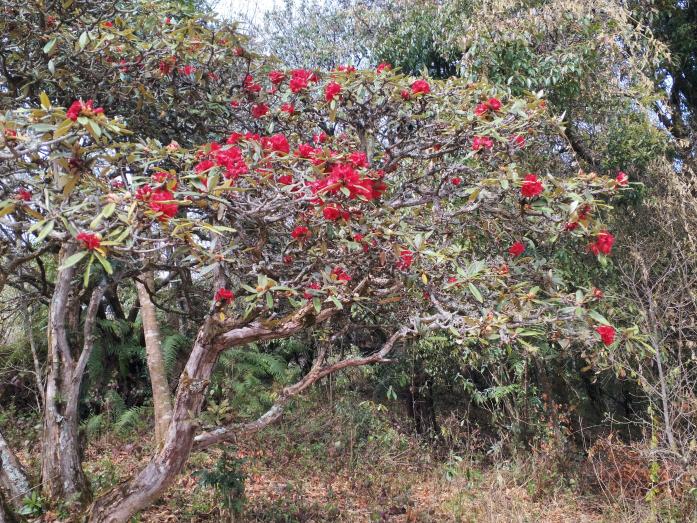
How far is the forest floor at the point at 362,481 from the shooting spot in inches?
163

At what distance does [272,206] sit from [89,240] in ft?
2.65

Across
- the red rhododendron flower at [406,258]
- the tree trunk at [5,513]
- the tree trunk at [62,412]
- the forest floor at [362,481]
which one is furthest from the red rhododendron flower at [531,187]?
the tree trunk at [5,513]

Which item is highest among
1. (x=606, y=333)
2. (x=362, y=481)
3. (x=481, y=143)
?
(x=481, y=143)

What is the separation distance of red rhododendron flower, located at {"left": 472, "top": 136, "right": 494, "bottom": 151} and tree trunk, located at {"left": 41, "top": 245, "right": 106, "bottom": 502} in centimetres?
230

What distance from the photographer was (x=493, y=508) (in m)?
4.09

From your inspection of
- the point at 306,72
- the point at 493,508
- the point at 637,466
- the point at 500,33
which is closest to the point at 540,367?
the point at 637,466

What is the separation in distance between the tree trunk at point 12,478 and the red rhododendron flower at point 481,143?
121 inches

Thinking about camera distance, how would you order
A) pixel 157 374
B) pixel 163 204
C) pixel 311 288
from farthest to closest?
pixel 157 374 → pixel 311 288 → pixel 163 204

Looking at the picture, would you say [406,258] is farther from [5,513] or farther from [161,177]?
[5,513]

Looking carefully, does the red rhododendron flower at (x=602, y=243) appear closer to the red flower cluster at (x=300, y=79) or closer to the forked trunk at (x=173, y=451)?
the red flower cluster at (x=300, y=79)

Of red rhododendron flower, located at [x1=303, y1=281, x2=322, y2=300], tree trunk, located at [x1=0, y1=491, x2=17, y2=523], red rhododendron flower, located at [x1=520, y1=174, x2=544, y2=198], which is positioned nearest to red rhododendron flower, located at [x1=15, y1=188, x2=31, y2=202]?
red rhododendron flower, located at [x1=303, y1=281, x2=322, y2=300]

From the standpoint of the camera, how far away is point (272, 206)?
2432 mm

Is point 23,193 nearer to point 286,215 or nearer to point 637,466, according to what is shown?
point 286,215

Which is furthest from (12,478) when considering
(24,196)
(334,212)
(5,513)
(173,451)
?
(334,212)
